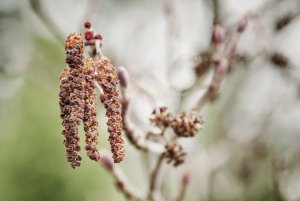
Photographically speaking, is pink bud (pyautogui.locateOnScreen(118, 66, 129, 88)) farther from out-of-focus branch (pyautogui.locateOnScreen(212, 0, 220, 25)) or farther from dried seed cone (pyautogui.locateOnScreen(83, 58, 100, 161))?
out-of-focus branch (pyautogui.locateOnScreen(212, 0, 220, 25))

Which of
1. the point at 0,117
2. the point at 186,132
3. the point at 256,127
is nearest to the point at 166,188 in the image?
the point at 256,127

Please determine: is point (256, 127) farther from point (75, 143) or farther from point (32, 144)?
point (75, 143)

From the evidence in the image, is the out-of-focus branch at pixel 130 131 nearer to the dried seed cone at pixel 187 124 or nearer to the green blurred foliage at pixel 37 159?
the dried seed cone at pixel 187 124

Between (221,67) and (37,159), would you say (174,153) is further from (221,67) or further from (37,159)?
(37,159)

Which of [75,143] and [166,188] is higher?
[166,188]

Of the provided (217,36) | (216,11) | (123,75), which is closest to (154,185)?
(123,75)

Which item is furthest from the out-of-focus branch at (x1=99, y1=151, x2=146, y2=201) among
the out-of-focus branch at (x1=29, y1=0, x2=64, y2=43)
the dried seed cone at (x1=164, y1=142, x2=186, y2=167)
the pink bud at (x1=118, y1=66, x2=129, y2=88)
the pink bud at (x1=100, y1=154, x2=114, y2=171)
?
the out-of-focus branch at (x1=29, y1=0, x2=64, y2=43)
